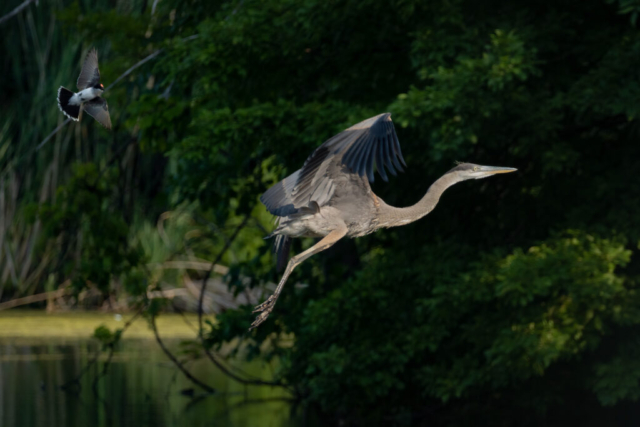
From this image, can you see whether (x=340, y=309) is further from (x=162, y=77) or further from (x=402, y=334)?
(x=162, y=77)

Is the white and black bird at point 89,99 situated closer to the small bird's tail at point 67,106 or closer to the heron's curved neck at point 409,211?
the small bird's tail at point 67,106

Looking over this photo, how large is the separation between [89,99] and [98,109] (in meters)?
0.11

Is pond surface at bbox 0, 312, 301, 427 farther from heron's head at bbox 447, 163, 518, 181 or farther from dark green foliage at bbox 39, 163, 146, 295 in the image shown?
heron's head at bbox 447, 163, 518, 181

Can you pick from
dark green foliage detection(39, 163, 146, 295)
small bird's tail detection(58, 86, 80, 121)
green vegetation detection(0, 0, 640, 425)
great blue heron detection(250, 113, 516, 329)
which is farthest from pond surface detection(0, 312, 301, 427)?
great blue heron detection(250, 113, 516, 329)

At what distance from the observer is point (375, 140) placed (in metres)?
4.79

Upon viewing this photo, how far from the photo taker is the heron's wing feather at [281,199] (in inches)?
205

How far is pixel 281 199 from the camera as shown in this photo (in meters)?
5.45

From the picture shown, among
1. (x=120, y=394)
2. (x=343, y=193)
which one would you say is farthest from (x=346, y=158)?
(x=120, y=394)

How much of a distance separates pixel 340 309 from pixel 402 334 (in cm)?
58

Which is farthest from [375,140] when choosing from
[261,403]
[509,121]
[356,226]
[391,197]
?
[261,403]

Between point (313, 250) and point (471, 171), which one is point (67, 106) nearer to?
point (313, 250)

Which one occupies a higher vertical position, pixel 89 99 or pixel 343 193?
pixel 89 99

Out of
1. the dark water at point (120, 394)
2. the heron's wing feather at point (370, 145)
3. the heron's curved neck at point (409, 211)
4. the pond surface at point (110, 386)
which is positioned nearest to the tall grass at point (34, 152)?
the pond surface at point (110, 386)

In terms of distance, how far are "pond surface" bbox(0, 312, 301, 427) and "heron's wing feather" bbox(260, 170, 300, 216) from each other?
525 centimetres
